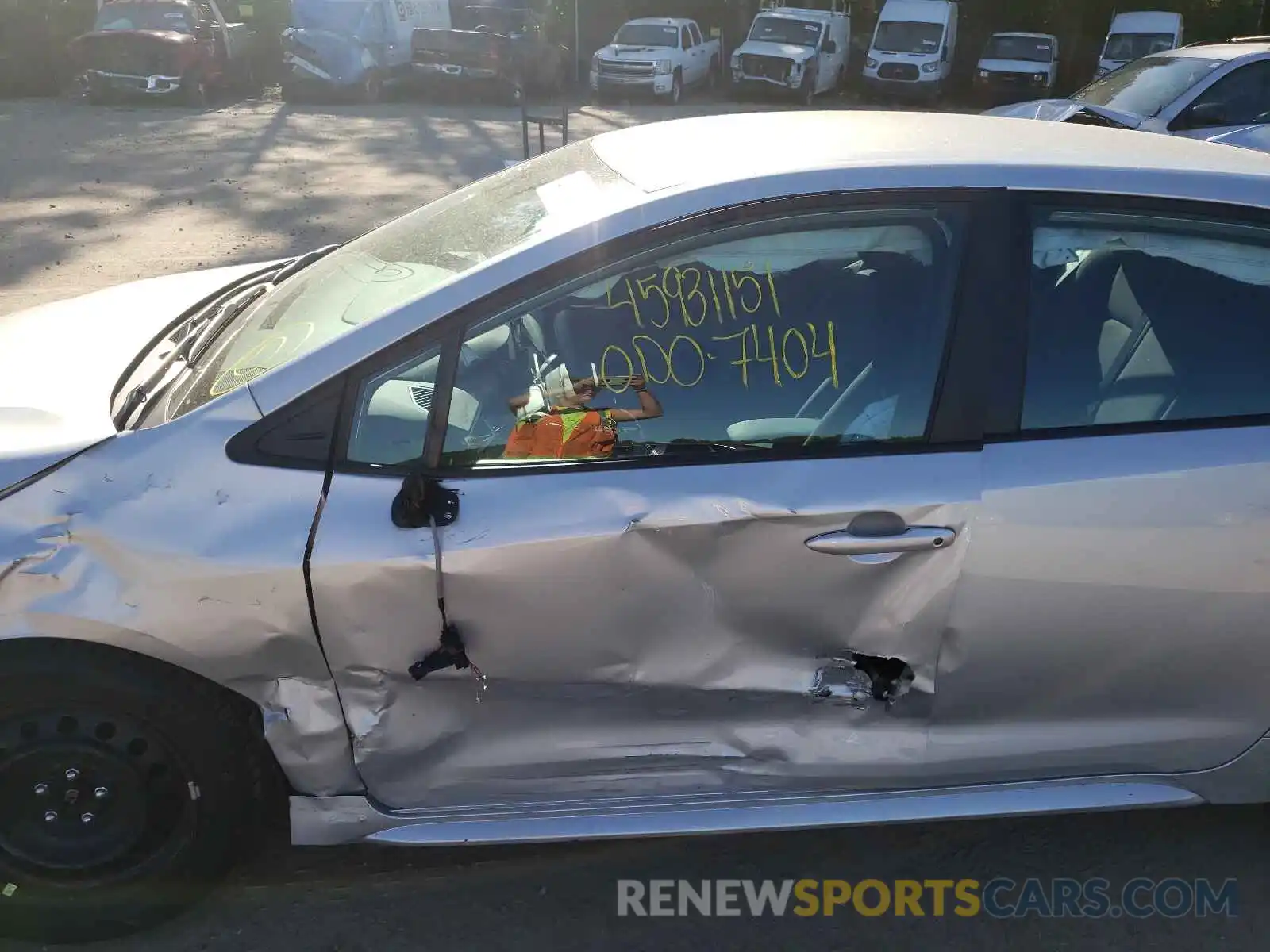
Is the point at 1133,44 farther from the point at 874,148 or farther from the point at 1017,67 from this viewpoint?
the point at 874,148

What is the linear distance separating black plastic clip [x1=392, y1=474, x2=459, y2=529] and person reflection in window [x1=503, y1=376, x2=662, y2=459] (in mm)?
165

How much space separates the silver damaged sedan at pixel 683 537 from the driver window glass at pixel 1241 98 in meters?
8.12

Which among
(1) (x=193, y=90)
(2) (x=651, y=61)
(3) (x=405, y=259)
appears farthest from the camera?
(2) (x=651, y=61)

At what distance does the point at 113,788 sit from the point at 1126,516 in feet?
6.97

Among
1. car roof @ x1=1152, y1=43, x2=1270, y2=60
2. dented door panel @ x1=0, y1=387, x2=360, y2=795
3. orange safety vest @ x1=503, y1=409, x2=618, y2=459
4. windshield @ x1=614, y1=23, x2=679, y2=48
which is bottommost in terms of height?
dented door panel @ x1=0, y1=387, x2=360, y2=795

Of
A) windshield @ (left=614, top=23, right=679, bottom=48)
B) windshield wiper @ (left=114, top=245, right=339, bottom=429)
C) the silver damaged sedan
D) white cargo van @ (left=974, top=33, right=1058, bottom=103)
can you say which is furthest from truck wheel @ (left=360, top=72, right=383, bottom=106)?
the silver damaged sedan

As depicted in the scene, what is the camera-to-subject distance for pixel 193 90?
742 inches

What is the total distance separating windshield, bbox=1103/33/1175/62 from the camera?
22.0 metres

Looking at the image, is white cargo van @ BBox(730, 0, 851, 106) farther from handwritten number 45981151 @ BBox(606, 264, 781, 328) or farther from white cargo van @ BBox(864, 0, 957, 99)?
handwritten number 45981151 @ BBox(606, 264, 781, 328)

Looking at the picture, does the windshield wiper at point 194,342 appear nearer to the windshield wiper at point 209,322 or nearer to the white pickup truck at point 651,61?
the windshield wiper at point 209,322

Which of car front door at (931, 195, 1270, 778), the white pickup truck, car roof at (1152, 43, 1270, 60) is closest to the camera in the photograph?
car front door at (931, 195, 1270, 778)

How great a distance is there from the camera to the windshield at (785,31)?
22.8m

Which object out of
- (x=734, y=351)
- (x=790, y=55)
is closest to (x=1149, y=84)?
(x=734, y=351)

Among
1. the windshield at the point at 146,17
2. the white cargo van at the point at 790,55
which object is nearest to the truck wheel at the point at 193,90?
the windshield at the point at 146,17
